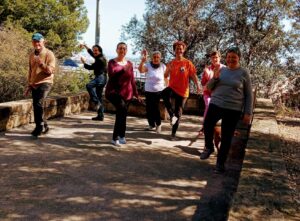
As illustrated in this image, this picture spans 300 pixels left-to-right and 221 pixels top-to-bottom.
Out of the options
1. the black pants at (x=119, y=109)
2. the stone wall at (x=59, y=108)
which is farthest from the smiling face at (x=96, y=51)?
the black pants at (x=119, y=109)

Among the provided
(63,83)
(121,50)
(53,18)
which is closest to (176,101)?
(121,50)

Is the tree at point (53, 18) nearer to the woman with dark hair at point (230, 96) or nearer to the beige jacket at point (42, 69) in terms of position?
the beige jacket at point (42, 69)

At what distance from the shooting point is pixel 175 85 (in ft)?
24.2

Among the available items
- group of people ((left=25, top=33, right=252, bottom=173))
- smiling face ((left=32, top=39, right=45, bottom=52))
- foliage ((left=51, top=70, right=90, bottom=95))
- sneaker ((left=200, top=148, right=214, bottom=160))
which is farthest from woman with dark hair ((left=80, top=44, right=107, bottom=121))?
foliage ((left=51, top=70, right=90, bottom=95))

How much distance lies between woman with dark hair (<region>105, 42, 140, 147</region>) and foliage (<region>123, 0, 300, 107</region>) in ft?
33.3

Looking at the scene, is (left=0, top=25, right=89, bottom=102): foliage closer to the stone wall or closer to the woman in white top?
the stone wall

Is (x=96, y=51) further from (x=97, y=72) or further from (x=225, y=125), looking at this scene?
(x=225, y=125)

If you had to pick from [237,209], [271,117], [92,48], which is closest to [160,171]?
[237,209]

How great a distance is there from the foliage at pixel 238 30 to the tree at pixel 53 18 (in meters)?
14.5

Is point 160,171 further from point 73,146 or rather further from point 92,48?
point 92,48

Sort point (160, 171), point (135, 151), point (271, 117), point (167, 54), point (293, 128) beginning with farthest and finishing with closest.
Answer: point (167, 54) < point (293, 128) < point (271, 117) < point (135, 151) < point (160, 171)

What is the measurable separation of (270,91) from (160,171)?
458 inches

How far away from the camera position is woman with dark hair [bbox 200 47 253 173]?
16.9 feet

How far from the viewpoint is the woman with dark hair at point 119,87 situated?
643 centimetres
